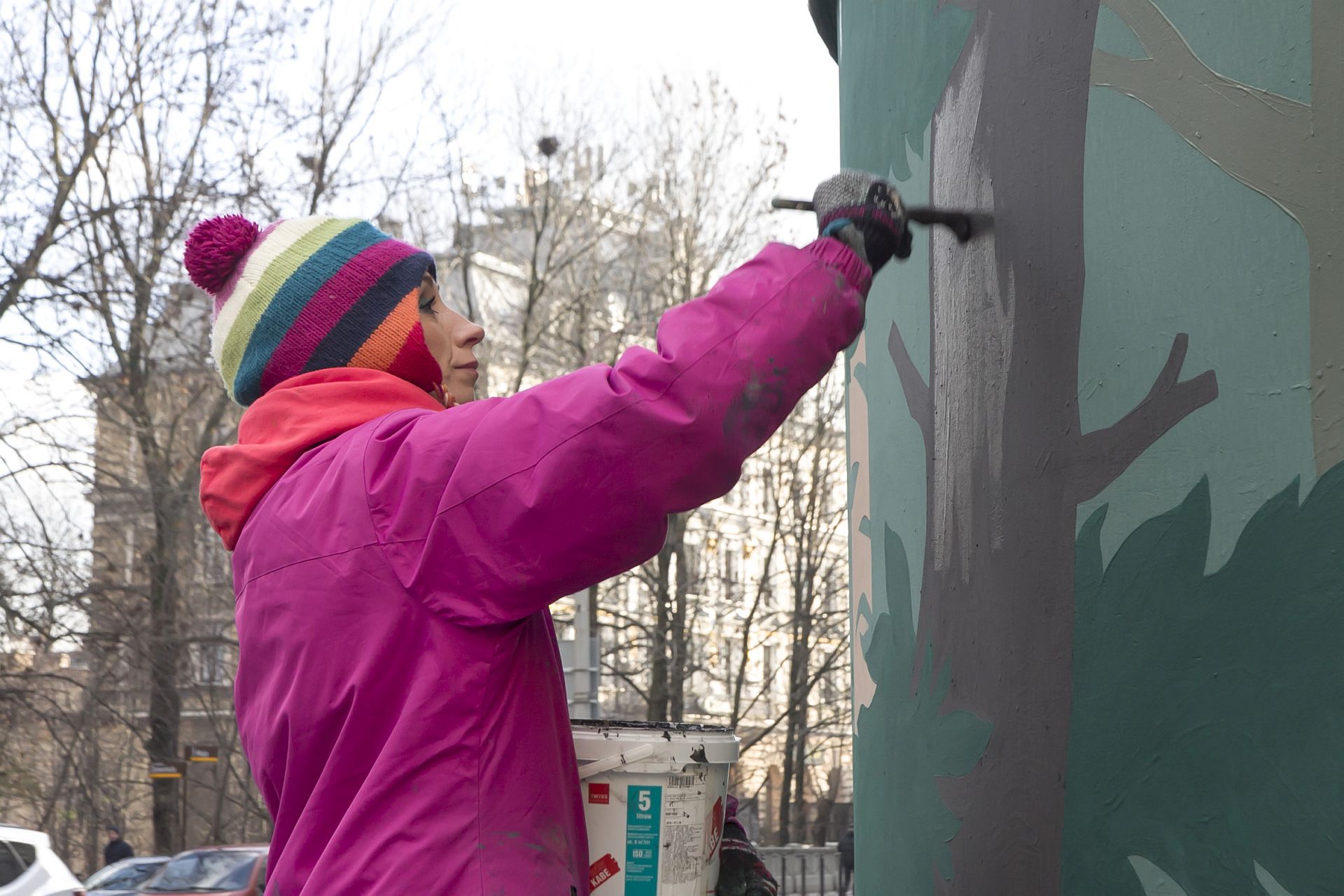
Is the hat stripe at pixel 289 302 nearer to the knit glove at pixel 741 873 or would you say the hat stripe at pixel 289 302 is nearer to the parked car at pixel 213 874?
the knit glove at pixel 741 873

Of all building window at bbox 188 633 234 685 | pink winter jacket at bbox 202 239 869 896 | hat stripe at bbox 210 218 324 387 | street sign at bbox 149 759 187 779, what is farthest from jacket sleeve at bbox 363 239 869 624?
street sign at bbox 149 759 187 779

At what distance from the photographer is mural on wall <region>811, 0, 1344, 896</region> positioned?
178cm

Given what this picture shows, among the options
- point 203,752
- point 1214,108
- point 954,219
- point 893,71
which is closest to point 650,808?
point 954,219

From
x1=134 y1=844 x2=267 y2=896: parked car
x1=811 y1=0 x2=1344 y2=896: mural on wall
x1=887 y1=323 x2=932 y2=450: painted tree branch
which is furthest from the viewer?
x1=134 y1=844 x2=267 y2=896: parked car

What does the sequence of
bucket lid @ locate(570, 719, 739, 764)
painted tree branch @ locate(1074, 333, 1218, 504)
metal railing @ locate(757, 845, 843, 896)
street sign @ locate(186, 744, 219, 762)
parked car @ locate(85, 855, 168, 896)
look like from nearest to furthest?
painted tree branch @ locate(1074, 333, 1218, 504) < bucket lid @ locate(570, 719, 739, 764) < parked car @ locate(85, 855, 168, 896) < metal railing @ locate(757, 845, 843, 896) < street sign @ locate(186, 744, 219, 762)

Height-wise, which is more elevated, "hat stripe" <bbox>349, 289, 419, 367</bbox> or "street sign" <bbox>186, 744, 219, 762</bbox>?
"hat stripe" <bbox>349, 289, 419, 367</bbox>

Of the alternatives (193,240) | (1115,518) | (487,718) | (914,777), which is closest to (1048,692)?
(1115,518)

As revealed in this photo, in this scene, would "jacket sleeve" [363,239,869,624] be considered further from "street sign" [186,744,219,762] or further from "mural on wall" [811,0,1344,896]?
"street sign" [186,744,219,762]

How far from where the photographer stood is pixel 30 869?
31.9ft

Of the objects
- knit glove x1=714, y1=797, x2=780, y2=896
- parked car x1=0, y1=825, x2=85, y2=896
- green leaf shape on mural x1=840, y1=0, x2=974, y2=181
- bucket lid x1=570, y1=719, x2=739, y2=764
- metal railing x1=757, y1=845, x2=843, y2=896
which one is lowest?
metal railing x1=757, y1=845, x2=843, y2=896

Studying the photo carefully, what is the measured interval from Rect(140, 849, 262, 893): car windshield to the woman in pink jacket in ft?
33.2

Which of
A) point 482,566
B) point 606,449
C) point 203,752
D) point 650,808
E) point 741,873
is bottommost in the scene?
point 203,752

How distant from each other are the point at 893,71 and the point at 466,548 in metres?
1.49

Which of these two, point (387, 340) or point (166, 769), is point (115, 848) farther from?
point (387, 340)
